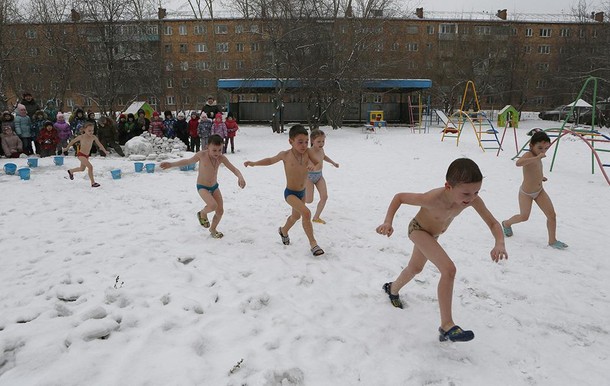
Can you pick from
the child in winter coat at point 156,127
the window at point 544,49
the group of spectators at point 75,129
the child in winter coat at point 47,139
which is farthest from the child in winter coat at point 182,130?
the window at point 544,49

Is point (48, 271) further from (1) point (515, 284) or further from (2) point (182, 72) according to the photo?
(2) point (182, 72)

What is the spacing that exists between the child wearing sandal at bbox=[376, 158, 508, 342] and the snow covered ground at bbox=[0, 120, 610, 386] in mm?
364

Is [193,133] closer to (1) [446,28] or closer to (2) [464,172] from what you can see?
(2) [464,172]

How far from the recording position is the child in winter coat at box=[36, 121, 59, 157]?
12773 mm

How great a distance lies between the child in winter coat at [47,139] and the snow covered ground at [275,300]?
6.79m

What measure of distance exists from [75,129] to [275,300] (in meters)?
13.4

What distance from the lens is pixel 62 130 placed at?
43.6ft

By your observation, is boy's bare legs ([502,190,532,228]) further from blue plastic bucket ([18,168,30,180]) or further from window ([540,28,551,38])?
window ([540,28,551,38])

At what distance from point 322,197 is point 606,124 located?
30316 mm

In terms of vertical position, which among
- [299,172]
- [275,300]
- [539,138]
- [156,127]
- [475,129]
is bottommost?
[275,300]

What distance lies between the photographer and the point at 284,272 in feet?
14.0

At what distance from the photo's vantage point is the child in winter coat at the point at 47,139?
1277 centimetres

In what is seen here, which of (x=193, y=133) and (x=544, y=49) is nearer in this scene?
(x=193, y=133)

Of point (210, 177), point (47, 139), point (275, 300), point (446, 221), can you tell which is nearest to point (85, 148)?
point (210, 177)
